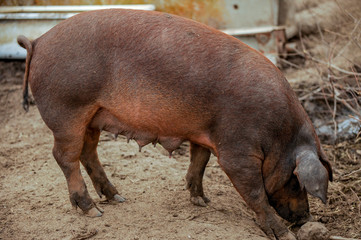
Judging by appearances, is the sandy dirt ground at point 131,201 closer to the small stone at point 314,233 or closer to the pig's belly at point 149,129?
the small stone at point 314,233

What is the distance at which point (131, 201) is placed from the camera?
4637 mm

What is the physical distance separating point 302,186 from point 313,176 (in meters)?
0.11

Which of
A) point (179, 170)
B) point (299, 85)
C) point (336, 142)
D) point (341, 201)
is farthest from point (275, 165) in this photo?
point (299, 85)

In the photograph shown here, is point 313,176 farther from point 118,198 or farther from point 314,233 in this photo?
point 118,198

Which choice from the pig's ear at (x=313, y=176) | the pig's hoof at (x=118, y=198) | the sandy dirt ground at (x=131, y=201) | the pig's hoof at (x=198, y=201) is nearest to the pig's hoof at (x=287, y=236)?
the sandy dirt ground at (x=131, y=201)

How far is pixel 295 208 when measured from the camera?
4.24 metres

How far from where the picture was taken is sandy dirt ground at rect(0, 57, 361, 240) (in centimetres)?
407

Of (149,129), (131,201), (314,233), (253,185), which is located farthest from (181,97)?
(314,233)

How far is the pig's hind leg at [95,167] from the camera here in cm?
448

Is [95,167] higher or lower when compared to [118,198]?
higher

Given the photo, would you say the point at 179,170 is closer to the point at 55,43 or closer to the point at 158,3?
the point at 55,43

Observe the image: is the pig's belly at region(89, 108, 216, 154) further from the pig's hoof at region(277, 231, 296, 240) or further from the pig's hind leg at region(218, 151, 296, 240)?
the pig's hoof at region(277, 231, 296, 240)

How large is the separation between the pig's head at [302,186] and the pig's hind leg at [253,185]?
0.19 m

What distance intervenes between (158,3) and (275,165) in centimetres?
403
